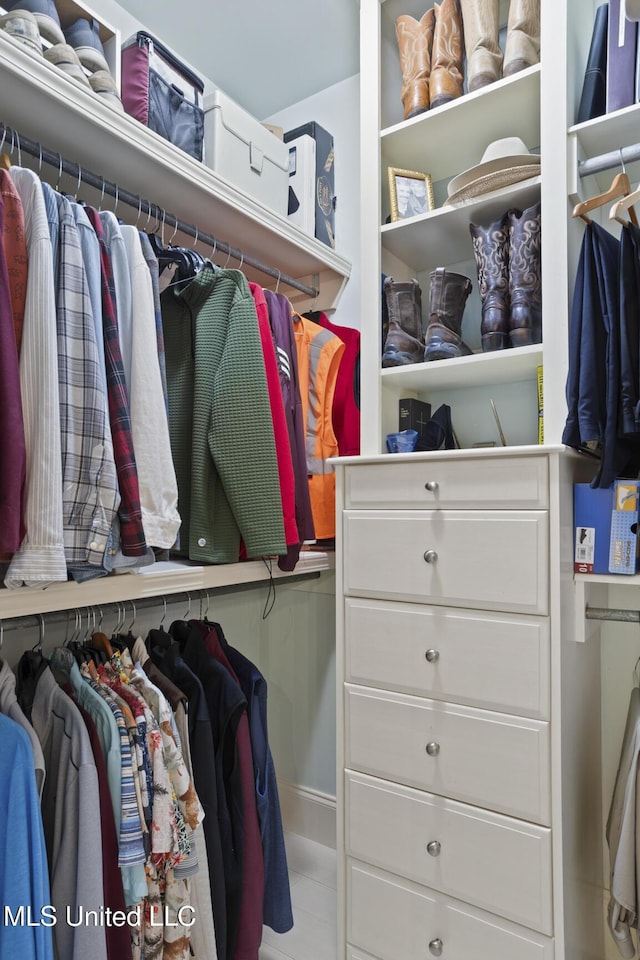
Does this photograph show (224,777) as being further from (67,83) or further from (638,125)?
(638,125)

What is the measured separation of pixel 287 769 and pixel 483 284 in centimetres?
192

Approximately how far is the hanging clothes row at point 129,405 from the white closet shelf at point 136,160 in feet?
0.85

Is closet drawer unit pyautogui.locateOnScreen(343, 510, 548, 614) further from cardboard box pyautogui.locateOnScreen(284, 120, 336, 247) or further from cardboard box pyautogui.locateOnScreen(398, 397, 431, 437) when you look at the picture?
cardboard box pyautogui.locateOnScreen(284, 120, 336, 247)

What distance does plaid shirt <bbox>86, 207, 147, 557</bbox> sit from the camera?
1.12 m

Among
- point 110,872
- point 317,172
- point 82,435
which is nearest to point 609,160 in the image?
point 317,172

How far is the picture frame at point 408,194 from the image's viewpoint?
1.71 metres

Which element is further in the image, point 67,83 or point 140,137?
point 140,137

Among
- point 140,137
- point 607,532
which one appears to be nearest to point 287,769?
point 607,532

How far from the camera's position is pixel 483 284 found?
154cm

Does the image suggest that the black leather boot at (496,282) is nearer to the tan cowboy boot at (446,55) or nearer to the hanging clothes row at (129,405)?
the tan cowboy boot at (446,55)

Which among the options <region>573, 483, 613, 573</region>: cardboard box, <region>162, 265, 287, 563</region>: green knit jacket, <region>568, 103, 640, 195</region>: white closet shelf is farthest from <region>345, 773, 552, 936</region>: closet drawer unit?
<region>568, 103, 640, 195</region>: white closet shelf

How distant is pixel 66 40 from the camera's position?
4.83 feet

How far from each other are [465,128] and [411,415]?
818 millimetres

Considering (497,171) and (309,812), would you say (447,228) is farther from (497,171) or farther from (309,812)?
(309,812)
